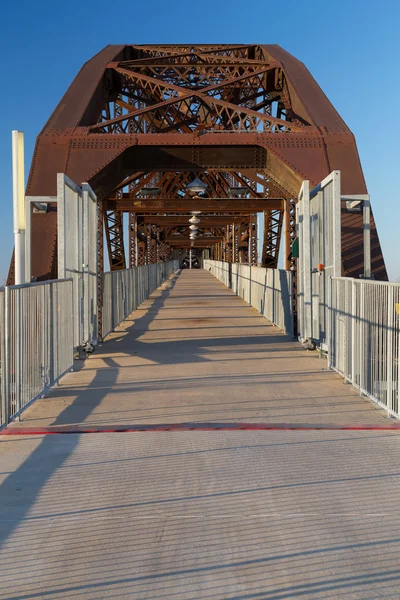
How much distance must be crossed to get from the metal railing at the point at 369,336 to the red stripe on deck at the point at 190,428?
2.14ft

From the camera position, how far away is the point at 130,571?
12.1 ft

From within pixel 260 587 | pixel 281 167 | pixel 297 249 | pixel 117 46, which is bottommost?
pixel 260 587

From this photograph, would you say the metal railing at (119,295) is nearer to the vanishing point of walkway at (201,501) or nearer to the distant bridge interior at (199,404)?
the distant bridge interior at (199,404)

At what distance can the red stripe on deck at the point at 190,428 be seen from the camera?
682cm

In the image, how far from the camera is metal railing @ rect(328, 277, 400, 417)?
7059 millimetres

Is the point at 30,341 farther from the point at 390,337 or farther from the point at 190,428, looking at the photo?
the point at 390,337

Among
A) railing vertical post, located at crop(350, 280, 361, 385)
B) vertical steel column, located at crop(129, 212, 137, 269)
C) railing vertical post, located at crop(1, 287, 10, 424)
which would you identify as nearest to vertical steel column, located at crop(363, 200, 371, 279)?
railing vertical post, located at crop(350, 280, 361, 385)

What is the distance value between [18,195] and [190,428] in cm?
529

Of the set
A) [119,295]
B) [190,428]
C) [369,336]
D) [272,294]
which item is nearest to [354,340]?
[369,336]

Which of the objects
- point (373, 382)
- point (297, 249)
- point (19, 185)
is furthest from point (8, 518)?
point (297, 249)

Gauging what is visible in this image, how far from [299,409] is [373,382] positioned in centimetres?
101

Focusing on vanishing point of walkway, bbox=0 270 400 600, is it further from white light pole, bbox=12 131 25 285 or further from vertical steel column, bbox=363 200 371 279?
vertical steel column, bbox=363 200 371 279

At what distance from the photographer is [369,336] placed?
820 cm

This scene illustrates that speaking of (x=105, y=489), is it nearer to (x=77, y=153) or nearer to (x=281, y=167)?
(x=77, y=153)
